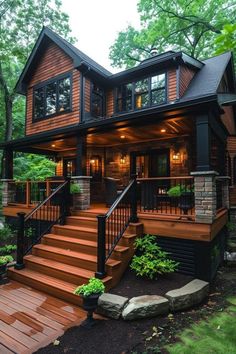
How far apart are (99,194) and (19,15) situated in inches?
482

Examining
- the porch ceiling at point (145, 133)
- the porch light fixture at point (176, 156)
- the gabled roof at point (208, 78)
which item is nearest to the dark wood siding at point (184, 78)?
the gabled roof at point (208, 78)

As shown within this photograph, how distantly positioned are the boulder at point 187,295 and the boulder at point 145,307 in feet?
0.45

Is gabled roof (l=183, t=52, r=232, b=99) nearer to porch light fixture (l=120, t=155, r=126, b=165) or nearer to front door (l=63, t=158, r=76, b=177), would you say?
porch light fixture (l=120, t=155, r=126, b=165)

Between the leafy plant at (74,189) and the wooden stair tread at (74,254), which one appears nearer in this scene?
the wooden stair tread at (74,254)

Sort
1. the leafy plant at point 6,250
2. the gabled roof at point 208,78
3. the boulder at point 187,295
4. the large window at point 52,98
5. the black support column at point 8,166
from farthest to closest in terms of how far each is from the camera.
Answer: the large window at point 52,98
the black support column at point 8,166
the gabled roof at point 208,78
the leafy plant at point 6,250
the boulder at point 187,295

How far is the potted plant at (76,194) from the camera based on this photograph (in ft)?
23.7

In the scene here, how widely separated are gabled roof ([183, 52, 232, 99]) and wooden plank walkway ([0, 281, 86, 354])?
23.2 feet

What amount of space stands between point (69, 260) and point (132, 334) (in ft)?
7.38

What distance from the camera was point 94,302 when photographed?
366 cm

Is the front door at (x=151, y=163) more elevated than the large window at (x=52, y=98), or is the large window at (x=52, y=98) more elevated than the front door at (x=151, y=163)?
the large window at (x=52, y=98)

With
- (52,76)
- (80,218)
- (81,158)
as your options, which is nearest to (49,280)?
(80,218)

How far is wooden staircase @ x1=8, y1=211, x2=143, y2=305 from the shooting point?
182 inches

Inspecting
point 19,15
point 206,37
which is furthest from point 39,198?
point 206,37

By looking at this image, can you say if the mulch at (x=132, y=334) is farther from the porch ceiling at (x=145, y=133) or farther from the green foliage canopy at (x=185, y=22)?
the green foliage canopy at (x=185, y=22)
